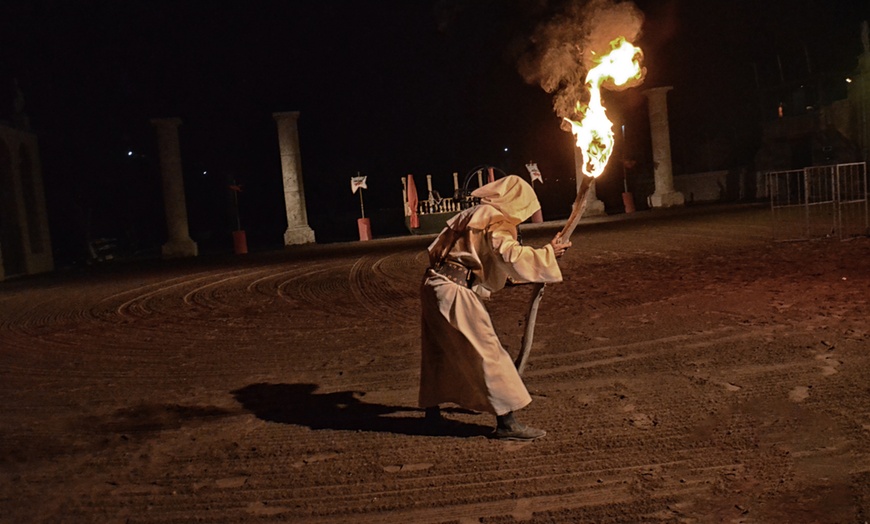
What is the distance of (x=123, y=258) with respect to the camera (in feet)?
110

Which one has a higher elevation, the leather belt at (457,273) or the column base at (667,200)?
the leather belt at (457,273)

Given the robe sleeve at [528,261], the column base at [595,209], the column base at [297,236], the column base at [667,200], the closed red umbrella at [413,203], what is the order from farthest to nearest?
the column base at [667,200]
the column base at [595,209]
the closed red umbrella at [413,203]
the column base at [297,236]
the robe sleeve at [528,261]

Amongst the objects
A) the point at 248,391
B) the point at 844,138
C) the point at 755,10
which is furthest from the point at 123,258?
the point at 755,10

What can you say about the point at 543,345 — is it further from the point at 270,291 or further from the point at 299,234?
the point at 299,234

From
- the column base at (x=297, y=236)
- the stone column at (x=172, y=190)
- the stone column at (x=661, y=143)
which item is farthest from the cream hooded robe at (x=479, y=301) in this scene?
the stone column at (x=661, y=143)

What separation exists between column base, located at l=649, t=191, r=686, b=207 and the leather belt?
33.9 meters

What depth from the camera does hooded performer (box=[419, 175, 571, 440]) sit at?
5.27m

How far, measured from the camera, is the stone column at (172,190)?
3116cm

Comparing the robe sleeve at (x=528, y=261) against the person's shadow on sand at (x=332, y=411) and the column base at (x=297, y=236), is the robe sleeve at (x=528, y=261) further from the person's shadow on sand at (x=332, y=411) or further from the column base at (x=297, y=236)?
the column base at (x=297, y=236)

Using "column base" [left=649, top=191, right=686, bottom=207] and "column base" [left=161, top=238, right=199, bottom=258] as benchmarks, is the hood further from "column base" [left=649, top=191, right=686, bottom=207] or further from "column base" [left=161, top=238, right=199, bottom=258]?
"column base" [left=649, top=191, right=686, bottom=207]

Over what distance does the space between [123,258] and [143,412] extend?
29.0 metres

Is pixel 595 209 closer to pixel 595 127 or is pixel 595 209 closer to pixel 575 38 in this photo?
pixel 575 38

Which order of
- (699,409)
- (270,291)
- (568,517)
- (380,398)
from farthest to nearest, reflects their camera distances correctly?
1. (270,291)
2. (380,398)
3. (699,409)
4. (568,517)

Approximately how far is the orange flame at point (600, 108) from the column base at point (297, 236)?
87.2 ft
